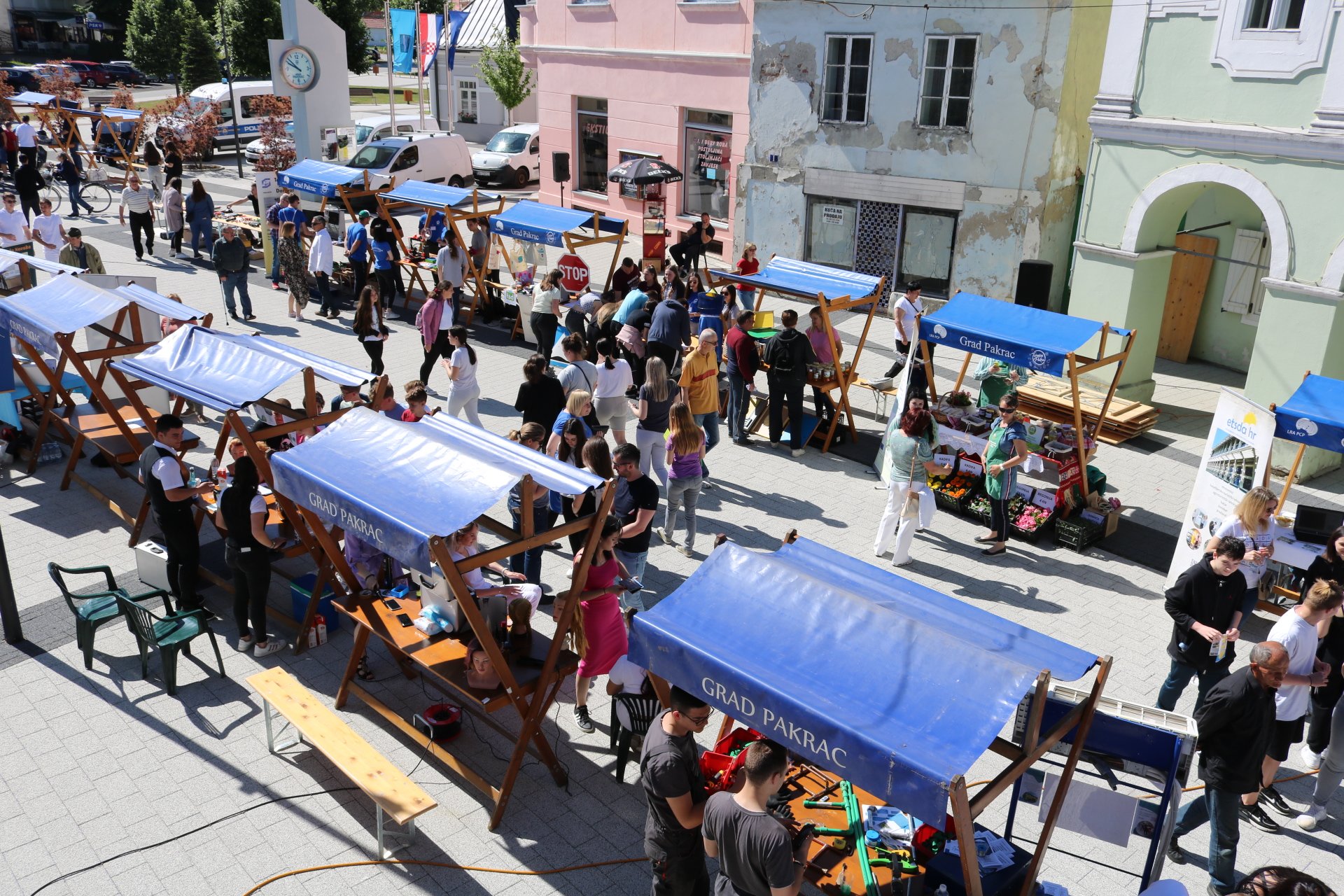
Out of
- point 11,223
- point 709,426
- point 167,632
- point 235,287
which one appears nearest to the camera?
point 167,632

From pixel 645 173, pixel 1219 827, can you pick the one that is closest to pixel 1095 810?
pixel 1219 827

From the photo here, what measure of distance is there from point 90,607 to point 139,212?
14.8 metres

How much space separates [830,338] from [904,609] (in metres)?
7.64

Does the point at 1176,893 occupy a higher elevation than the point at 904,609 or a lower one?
lower

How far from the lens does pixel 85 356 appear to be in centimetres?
1019

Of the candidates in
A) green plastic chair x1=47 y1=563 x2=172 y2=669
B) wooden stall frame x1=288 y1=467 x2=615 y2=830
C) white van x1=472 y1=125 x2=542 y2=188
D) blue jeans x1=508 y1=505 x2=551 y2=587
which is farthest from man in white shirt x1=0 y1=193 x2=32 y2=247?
wooden stall frame x1=288 y1=467 x2=615 y2=830

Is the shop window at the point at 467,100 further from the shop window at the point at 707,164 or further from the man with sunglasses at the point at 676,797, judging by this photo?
the man with sunglasses at the point at 676,797

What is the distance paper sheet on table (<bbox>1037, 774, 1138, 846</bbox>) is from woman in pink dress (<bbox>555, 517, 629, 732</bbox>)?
2.95 meters

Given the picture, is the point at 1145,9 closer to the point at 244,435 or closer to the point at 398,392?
the point at 398,392

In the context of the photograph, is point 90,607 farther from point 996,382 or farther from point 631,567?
point 996,382

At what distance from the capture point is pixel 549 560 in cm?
1021

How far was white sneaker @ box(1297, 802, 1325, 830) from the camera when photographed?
686cm

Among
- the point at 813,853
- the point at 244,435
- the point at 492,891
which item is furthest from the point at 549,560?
the point at 813,853

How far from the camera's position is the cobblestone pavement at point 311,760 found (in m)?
6.26
